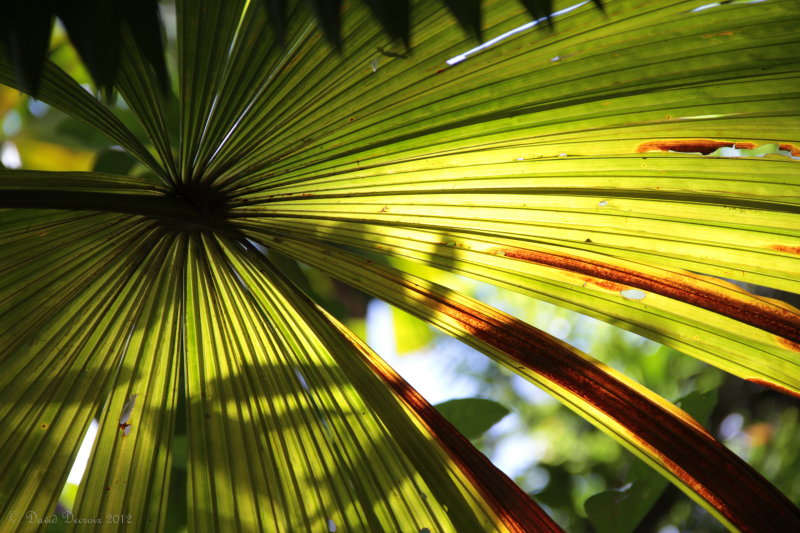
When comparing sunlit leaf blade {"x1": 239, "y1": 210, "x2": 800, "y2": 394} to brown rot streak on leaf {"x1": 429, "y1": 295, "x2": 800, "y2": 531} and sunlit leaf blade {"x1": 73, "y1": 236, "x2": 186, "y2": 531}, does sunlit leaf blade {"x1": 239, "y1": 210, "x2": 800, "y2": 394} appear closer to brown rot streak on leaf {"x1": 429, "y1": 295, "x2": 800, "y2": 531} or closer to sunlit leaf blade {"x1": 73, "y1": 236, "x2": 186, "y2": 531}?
brown rot streak on leaf {"x1": 429, "y1": 295, "x2": 800, "y2": 531}

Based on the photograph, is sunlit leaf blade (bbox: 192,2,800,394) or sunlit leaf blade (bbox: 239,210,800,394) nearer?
sunlit leaf blade (bbox: 192,2,800,394)

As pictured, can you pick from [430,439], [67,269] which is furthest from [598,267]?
[67,269]

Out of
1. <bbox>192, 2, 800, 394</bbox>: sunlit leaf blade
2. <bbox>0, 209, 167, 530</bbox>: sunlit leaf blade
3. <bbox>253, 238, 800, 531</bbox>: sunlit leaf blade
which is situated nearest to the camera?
<bbox>192, 2, 800, 394</bbox>: sunlit leaf blade

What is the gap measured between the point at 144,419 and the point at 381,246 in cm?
54

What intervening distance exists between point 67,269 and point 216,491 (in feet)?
1.52

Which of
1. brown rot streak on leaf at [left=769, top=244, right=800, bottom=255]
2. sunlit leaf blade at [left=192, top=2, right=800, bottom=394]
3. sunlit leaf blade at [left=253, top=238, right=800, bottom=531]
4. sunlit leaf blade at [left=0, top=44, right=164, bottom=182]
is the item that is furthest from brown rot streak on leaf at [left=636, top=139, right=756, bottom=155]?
sunlit leaf blade at [left=0, top=44, right=164, bottom=182]

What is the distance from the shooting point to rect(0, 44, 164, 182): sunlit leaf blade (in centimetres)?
88

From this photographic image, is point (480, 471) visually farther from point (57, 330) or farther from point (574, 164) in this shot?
point (57, 330)

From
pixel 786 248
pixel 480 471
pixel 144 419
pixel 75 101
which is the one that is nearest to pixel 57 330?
pixel 144 419

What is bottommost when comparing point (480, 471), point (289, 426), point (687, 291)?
point (480, 471)

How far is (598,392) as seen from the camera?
1.03 meters

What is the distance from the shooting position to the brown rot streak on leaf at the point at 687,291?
37.0 inches

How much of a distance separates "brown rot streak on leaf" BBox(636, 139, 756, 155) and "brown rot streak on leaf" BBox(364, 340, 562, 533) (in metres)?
0.55

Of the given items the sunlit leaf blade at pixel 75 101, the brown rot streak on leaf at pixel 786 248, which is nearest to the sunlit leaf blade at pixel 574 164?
the brown rot streak on leaf at pixel 786 248
